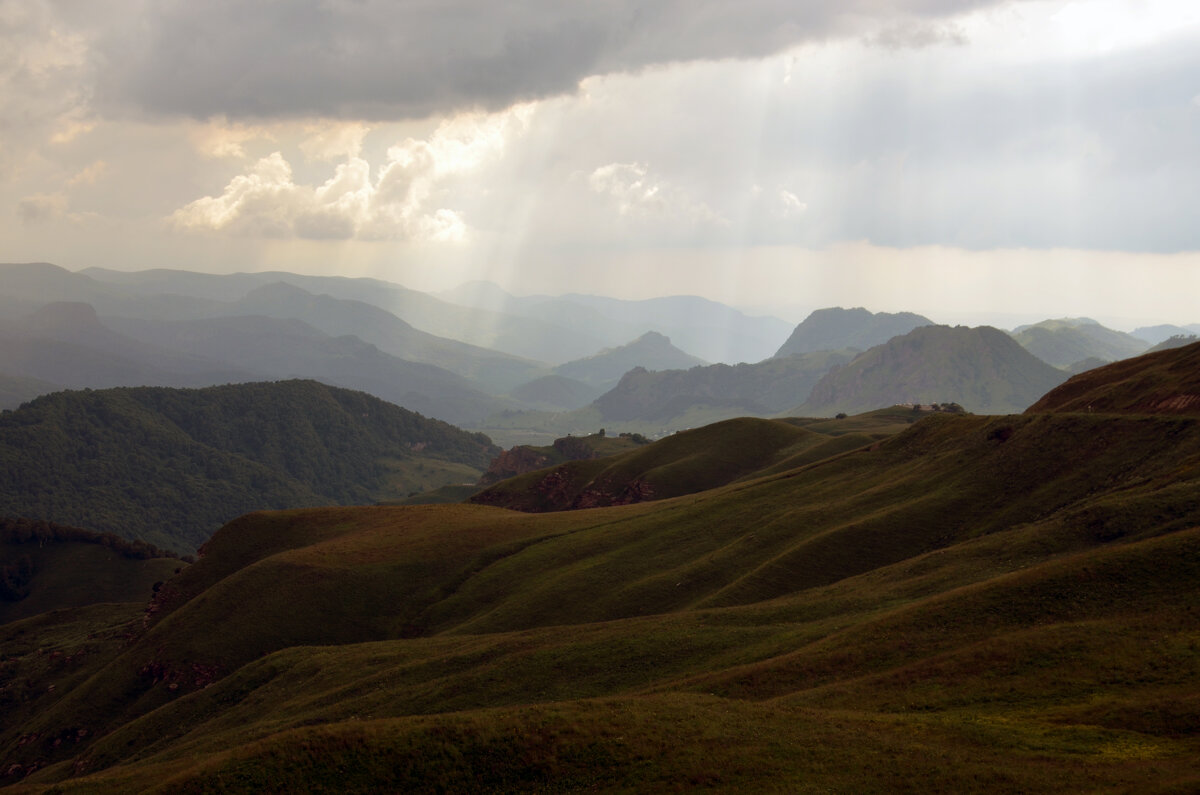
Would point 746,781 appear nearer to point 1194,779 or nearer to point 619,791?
point 619,791

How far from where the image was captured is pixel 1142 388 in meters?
82.2

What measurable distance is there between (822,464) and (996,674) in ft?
215

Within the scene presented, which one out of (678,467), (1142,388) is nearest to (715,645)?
(1142,388)

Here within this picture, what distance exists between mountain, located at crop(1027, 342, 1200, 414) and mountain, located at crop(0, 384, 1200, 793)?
7102 millimetres

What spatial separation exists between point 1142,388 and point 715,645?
2317 inches

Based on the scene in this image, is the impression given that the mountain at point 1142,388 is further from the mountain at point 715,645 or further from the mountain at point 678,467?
the mountain at point 678,467

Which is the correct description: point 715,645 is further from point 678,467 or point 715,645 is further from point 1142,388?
point 678,467

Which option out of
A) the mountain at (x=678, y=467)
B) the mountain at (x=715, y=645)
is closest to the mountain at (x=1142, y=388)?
the mountain at (x=715, y=645)

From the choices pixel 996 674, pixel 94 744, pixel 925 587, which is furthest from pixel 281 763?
pixel 94 744

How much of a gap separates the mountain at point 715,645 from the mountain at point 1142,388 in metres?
7.10

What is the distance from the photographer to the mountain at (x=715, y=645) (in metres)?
35.2

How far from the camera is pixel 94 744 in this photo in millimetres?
81250

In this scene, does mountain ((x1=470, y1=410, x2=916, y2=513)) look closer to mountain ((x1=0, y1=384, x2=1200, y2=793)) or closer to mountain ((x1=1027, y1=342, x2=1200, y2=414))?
mountain ((x1=0, y1=384, x2=1200, y2=793))

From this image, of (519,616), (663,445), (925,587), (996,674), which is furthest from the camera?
(663,445)
